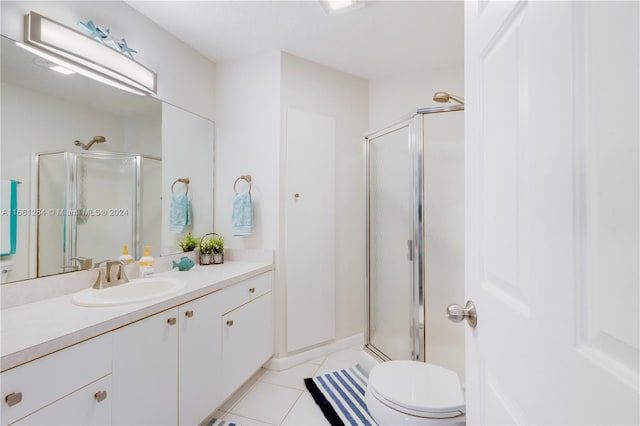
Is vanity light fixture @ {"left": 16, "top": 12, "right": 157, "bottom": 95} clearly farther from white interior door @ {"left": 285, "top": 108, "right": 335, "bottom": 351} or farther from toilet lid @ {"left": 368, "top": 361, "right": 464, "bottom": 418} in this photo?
toilet lid @ {"left": 368, "top": 361, "right": 464, "bottom": 418}

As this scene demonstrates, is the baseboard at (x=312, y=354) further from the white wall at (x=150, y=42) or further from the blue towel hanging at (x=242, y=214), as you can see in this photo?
the white wall at (x=150, y=42)

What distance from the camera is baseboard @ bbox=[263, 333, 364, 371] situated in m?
2.26

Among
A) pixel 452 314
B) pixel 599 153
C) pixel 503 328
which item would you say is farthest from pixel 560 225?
pixel 452 314

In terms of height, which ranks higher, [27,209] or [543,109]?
[543,109]

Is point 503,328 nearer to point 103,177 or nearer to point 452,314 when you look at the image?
point 452,314

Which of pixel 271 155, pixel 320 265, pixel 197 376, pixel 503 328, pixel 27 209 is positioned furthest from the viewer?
pixel 320 265

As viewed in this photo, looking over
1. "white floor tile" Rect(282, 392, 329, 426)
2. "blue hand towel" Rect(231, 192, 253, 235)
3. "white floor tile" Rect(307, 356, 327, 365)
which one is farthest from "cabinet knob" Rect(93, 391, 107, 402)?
"white floor tile" Rect(307, 356, 327, 365)

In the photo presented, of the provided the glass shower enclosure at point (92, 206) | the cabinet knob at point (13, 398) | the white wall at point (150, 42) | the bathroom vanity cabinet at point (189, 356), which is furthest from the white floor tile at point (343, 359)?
the white wall at point (150, 42)

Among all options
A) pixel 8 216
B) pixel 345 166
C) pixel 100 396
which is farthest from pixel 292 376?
pixel 8 216

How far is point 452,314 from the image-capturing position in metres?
0.73

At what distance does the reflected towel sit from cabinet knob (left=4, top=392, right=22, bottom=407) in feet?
2.35

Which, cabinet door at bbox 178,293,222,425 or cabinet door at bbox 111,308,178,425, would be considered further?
cabinet door at bbox 178,293,222,425

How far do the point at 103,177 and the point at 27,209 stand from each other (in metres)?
0.40

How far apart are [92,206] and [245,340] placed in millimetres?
1194
